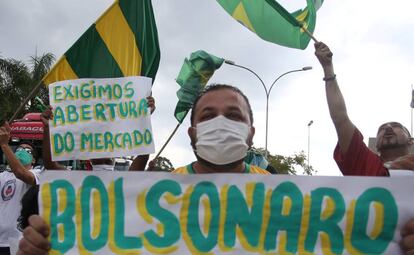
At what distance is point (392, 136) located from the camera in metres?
2.93

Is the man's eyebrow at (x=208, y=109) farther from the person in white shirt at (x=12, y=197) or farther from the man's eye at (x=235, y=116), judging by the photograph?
the person in white shirt at (x=12, y=197)

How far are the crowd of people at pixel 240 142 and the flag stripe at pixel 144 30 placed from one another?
1.70 feet

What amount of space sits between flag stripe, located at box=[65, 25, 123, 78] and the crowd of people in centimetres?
57

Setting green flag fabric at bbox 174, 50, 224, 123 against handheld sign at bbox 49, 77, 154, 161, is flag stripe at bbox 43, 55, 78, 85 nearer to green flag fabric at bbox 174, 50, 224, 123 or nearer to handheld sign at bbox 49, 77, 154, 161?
handheld sign at bbox 49, 77, 154, 161

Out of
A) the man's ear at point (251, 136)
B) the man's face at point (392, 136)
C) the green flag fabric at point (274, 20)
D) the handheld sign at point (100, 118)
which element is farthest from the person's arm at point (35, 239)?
the green flag fabric at point (274, 20)

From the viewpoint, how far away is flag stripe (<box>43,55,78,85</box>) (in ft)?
13.6

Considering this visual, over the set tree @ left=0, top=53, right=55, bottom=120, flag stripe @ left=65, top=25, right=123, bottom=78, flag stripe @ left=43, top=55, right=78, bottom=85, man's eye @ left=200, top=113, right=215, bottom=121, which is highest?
tree @ left=0, top=53, right=55, bottom=120

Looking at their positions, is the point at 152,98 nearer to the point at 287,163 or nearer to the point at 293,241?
the point at 293,241

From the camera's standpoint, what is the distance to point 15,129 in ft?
36.4

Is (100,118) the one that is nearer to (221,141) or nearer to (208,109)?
(208,109)

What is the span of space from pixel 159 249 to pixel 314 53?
5.60 ft

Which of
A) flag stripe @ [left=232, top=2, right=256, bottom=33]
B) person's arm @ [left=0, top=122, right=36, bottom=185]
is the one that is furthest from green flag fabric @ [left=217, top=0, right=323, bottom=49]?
person's arm @ [left=0, top=122, right=36, bottom=185]

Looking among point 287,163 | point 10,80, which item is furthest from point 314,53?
point 287,163

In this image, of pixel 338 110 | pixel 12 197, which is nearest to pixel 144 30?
pixel 12 197
